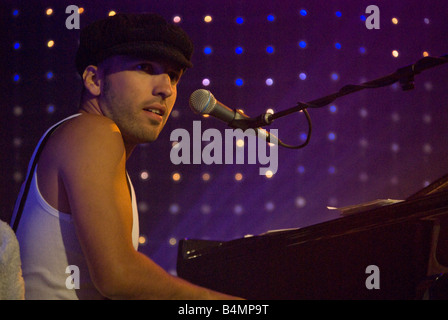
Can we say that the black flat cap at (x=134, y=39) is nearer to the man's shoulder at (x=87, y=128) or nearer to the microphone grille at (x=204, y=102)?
the microphone grille at (x=204, y=102)

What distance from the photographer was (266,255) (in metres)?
1.99

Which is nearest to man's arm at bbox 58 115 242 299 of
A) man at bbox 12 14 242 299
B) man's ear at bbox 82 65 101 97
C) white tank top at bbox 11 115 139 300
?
man at bbox 12 14 242 299

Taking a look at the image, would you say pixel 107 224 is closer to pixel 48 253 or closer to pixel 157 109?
pixel 48 253

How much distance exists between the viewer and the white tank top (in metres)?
1.46

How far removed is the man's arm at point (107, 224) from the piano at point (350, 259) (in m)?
0.62

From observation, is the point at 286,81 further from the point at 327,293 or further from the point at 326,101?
the point at 327,293

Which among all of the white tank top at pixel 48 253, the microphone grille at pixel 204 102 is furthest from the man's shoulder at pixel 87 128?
the microphone grille at pixel 204 102

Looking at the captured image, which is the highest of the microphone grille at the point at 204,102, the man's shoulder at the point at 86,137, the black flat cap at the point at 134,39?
the black flat cap at the point at 134,39

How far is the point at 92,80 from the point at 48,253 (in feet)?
2.40

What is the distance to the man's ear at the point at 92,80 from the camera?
181 cm

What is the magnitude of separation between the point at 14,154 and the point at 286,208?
2600mm

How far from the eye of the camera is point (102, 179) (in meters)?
1.31

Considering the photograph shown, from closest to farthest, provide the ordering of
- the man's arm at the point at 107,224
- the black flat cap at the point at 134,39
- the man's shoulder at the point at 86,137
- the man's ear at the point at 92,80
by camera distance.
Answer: the man's arm at the point at 107,224
the man's shoulder at the point at 86,137
the black flat cap at the point at 134,39
the man's ear at the point at 92,80

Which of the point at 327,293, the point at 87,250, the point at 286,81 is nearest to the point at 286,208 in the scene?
the point at 286,81
